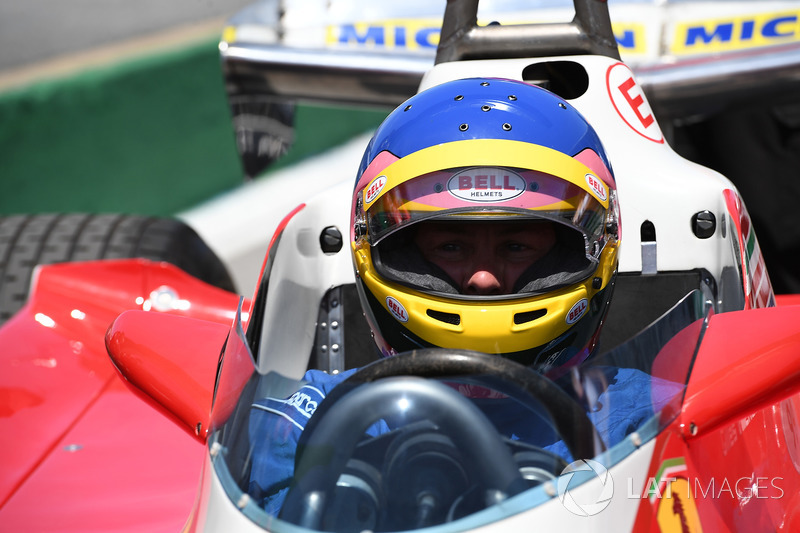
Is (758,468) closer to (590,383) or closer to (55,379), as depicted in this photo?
(590,383)

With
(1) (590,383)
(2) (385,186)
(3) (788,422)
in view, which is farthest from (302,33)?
(1) (590,383)

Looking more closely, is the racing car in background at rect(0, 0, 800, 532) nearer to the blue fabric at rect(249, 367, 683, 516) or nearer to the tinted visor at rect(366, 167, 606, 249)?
the blue fabric at rect(249, 367, 683, 516)

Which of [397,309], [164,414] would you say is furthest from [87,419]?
[397,309]

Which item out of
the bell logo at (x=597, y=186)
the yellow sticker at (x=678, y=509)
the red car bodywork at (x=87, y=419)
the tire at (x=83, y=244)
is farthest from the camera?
the tire at (x=83, y=244)

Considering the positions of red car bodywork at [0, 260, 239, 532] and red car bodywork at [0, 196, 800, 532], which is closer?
red car bodywork at [0, 196, 800, 532]

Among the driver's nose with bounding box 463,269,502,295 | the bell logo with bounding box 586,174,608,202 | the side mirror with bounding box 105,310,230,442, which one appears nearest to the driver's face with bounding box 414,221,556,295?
the driver's nose with bounding box 463,269,502,295

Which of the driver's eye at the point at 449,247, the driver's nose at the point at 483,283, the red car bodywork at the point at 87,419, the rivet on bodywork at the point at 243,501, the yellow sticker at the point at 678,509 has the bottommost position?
the red car bodywork at the point at 87,419

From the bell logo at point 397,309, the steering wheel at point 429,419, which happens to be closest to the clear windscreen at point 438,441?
the steering wheel at point 429,419

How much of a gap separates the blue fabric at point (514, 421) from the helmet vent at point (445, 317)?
0.99ft

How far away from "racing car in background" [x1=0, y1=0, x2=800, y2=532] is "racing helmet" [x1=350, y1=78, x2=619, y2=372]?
0.25m

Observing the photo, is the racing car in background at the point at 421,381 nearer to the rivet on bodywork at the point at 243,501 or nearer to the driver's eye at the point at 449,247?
the rivet on bodywork at the point at 243,501

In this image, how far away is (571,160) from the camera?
1.70 meters

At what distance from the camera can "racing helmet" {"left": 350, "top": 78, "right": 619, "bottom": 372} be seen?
1.61 m

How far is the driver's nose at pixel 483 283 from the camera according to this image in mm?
1647
